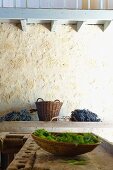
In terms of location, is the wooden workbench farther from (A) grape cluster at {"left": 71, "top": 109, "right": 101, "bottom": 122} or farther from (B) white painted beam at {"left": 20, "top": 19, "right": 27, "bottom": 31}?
(B) white painted beam at {"left": 20, "top": 19, "right": 27, "bottom": 31}

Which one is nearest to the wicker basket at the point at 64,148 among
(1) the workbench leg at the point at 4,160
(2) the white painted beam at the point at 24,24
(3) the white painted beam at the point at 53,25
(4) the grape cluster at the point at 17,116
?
(1) the workbench leg at the point at 4,160

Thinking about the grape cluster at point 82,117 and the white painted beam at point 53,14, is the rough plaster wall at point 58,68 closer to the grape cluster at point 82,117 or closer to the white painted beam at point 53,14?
the grape cluster at point 82,117

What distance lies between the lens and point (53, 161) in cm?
182

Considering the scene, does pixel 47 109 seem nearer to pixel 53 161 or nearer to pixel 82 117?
pixel 82 117

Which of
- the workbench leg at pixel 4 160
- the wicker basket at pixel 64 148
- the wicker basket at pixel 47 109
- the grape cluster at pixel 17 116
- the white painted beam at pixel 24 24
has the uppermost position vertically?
the white painted beam at pixel 24 24

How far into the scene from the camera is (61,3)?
215 inches

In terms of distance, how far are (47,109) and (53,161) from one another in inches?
128

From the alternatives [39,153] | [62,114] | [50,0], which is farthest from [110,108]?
[39,153]

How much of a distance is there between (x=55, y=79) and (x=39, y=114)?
75cm

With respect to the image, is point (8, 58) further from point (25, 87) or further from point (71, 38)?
point (71, 38)

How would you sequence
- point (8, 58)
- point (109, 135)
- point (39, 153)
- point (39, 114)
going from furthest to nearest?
point (8, 58) → point (39, 114) → point (109, 135) → point (39, 153)

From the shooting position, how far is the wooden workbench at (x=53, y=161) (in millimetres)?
Answer: 1655

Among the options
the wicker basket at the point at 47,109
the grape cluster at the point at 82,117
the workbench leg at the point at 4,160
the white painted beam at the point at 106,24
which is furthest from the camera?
the white painted beam at the point at 106,24

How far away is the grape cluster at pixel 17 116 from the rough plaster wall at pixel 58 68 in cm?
39
